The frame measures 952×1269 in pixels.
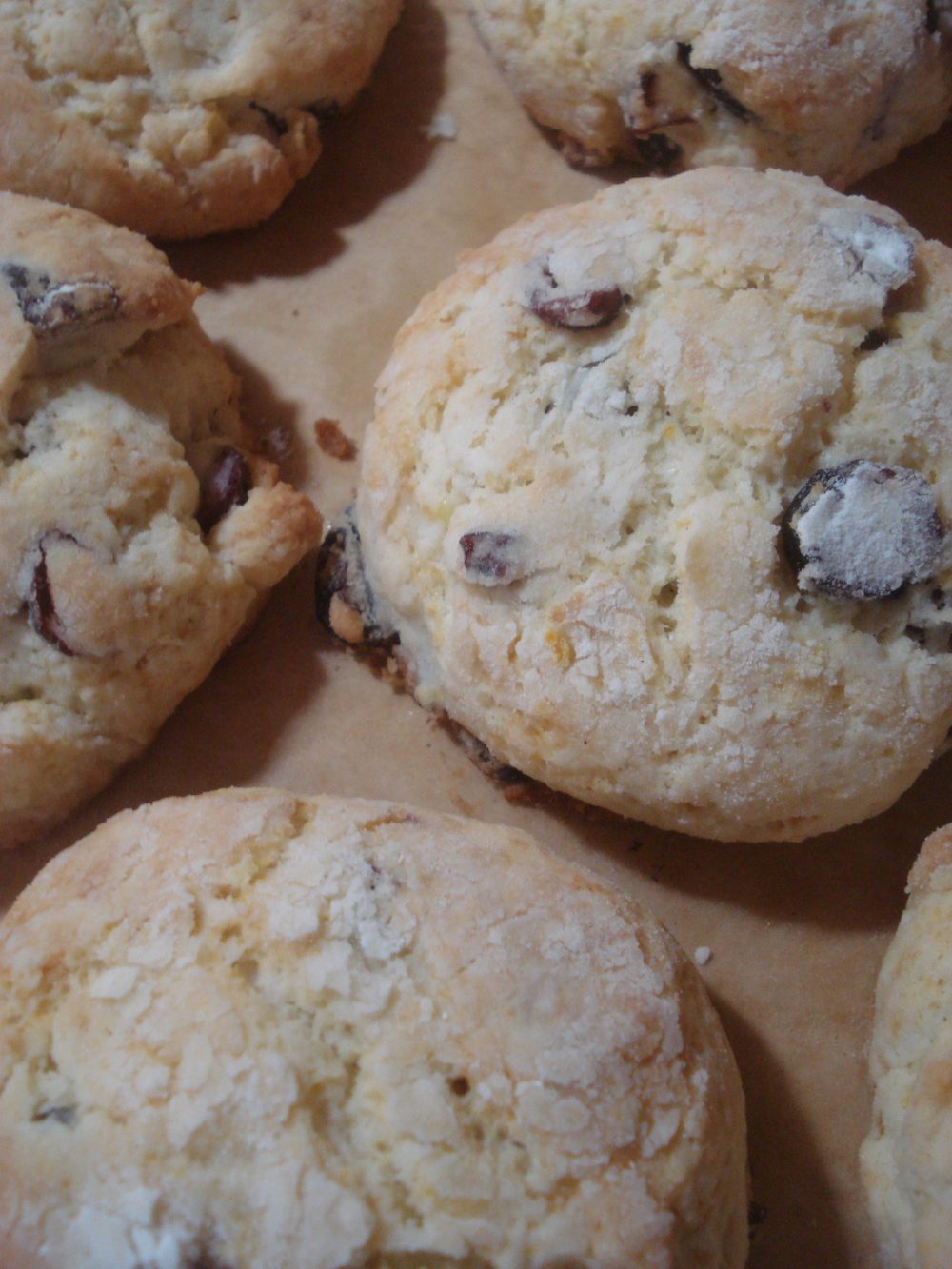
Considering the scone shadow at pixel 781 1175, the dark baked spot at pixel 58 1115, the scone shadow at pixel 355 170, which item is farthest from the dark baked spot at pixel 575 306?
the dark baked spot at pixel 58 1115

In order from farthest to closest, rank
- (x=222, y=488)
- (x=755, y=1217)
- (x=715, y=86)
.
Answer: (x=715, y=86) → (x=222, y=488) → (x=755, y=1217)

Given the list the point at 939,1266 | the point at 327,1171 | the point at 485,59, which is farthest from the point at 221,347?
the point at 939,1266

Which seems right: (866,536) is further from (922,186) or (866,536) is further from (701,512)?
(922,186)

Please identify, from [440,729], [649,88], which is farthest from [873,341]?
[440,729]

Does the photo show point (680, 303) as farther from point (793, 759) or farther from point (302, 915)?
point (302, 915)

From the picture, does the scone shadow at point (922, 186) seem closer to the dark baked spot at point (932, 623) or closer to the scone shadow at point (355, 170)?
the scone shadow at point (355, 170)

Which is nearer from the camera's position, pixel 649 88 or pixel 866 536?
pixel 866 536
